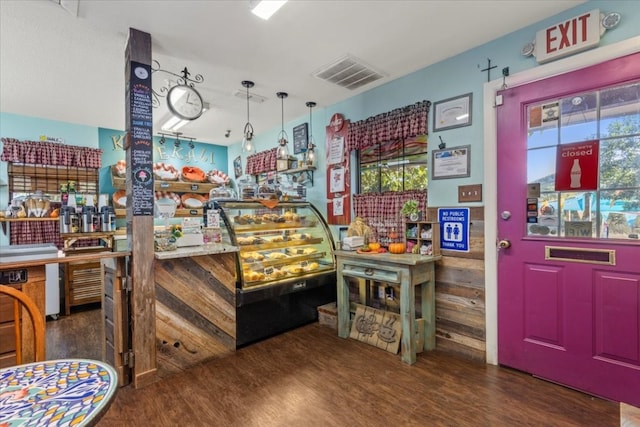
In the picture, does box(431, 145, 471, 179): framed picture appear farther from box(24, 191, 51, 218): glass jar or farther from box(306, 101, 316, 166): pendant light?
box(24, 191, 51, 218): glass jar

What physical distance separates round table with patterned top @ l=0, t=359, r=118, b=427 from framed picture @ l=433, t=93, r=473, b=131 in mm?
3024

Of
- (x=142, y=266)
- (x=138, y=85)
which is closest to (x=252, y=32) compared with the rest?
(x=138, y=85)

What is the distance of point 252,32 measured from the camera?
8.20 feet

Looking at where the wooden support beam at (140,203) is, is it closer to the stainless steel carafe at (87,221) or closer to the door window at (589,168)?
the stainless steel carafe at (87,221)

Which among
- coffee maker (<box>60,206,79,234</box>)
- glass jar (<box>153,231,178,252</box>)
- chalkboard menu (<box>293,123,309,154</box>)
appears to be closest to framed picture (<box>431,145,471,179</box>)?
chalkboard menu (<box>293,123,309,154</box>)

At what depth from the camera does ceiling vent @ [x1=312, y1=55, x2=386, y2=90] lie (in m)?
3.00

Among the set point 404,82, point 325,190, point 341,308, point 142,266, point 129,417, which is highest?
point 404,82

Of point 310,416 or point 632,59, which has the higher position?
point 632,59

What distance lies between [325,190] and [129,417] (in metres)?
3.07

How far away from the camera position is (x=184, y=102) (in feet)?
9.39

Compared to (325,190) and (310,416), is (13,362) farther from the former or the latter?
(325,190)

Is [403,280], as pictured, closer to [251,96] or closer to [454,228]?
[454,228]

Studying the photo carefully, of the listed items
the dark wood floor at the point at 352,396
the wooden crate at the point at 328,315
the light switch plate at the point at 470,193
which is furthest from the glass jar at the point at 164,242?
the light switch plate at the point at 470,193

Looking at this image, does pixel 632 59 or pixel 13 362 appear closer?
pixel 13 362
